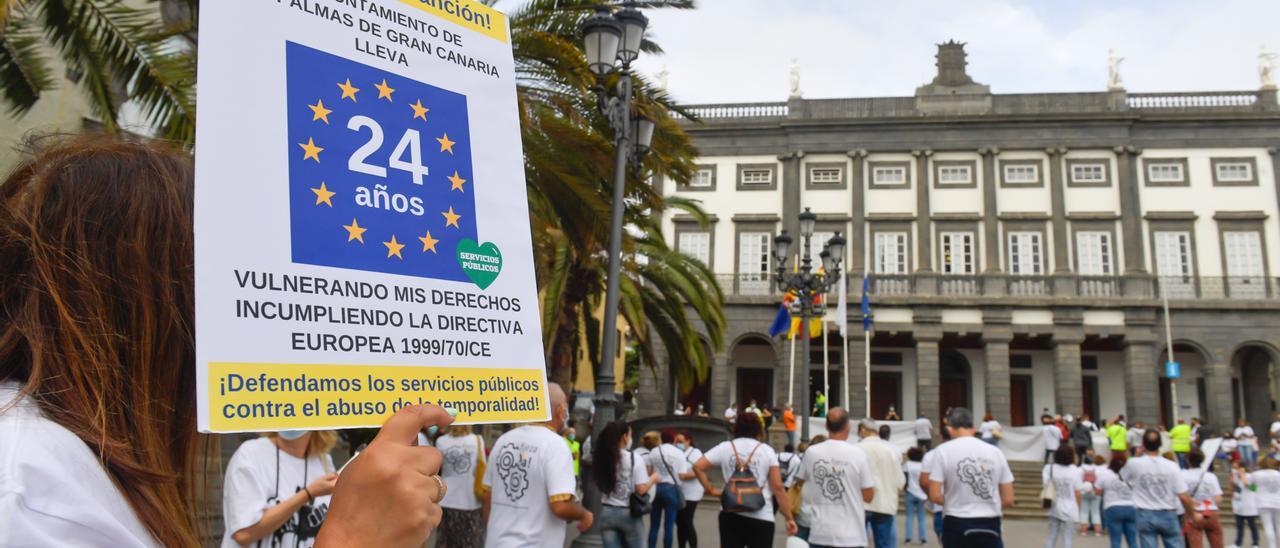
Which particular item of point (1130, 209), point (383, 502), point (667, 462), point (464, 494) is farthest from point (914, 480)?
point (1130, 209)

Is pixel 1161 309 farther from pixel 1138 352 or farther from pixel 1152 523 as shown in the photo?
pixel 1152 523

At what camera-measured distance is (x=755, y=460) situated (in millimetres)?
6867

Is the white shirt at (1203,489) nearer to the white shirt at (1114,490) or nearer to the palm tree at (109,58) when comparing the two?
the white shirt at (1114,490)

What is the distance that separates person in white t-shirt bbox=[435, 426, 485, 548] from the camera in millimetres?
5973

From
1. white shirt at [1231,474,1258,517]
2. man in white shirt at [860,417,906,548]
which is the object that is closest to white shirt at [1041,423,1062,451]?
white shirt at [1231,474,1258,517]

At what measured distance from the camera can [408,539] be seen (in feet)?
4.06

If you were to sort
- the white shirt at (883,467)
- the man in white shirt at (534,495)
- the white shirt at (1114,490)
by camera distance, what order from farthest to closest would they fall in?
the white shirt at (1114,490) < the white shirt at (883,467) < the man in white shirt at (534,495)

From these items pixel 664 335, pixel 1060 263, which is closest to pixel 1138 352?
pixel 1060 263

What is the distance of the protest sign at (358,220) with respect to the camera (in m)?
1.37

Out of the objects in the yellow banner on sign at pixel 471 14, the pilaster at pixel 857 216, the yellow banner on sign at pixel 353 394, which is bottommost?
the yellow banner on sign at pixel 353 394

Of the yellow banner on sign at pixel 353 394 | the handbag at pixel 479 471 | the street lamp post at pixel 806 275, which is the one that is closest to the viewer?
the yellow banner on sign at pixel 353 394

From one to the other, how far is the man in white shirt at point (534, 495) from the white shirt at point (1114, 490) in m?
7.63

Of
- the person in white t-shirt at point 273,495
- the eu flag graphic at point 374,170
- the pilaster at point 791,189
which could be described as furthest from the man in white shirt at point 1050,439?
the eu flag graphic at point 374,170

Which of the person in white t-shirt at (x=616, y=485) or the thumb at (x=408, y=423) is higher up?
the thumb at (x=408, y=423)
